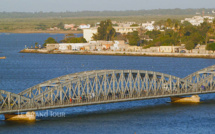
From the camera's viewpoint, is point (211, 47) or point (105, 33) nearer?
point (211, 47)

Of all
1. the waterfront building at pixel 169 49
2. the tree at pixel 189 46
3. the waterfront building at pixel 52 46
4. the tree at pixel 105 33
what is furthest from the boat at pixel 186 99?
the tree at pixel 105 33

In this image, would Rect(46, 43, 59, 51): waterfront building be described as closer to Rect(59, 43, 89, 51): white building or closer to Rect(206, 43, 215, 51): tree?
Rect(59, 43, 89, 51): white building

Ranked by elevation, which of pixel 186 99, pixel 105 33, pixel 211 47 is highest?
pixel 105 33

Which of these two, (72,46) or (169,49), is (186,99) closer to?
(169,49)

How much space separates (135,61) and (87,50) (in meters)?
31.7

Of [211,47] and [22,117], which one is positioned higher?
[211,47]

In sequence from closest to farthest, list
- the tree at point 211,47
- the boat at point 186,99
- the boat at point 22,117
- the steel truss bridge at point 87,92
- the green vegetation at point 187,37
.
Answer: the boat at point 22,117 → the steel truss bridge at point 87,92 → the boat at point 186,99 → the tree at point 211,47 → the green vegetation at point 187,37

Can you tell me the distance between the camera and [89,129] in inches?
2023

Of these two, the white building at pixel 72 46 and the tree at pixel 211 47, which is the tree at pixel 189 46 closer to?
the tree at pixel 211 47

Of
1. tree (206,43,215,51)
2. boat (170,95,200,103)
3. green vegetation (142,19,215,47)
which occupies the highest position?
green vegetation (142,19,215,47)

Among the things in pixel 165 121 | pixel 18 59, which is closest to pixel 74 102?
pixel 165 121

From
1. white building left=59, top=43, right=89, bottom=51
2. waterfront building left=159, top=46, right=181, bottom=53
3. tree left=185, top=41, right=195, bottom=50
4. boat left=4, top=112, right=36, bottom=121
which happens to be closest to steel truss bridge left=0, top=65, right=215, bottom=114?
boat left=4, top=112, right=36, bottom=121

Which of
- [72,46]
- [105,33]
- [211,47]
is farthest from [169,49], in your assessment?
[105,33]

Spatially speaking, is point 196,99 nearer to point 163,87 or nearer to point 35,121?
point 163,87
